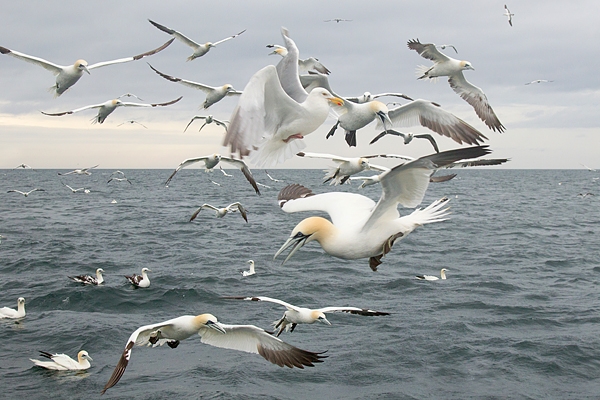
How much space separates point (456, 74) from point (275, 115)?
7.33 metres

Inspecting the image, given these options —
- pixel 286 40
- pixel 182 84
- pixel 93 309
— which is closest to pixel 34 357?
pixel 93 309

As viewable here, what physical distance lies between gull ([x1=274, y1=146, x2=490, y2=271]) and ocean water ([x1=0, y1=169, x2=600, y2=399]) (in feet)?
15.8

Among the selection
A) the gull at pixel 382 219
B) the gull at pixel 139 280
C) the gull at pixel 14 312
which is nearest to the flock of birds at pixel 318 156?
the gull at pixel 382 219

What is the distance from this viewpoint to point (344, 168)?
13.0m

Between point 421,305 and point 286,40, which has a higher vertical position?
point 286,40

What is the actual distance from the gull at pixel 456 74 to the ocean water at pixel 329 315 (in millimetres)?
4862

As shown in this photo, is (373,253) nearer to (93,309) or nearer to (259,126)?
(259,126)

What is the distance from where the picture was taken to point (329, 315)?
52.3 ft

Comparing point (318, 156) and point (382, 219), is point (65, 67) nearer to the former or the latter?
point (318, 156)

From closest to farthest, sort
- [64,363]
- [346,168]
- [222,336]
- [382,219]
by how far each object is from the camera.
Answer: [382,219]
[222,336]
[64,363]
[346,168]

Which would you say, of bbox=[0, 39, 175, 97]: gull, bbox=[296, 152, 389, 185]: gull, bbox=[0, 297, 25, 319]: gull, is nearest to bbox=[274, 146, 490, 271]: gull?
bbox=[296, 152, 389, 185]: gull

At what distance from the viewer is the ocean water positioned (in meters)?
11.9

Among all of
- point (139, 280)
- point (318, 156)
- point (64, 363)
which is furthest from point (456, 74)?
point (139, 280)

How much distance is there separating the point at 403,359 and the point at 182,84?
756 cm
